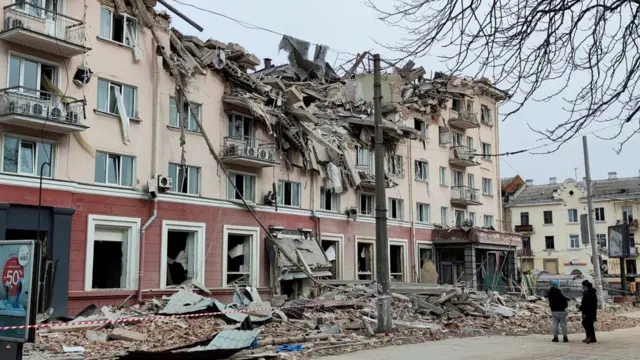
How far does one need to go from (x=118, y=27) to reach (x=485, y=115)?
3218cm

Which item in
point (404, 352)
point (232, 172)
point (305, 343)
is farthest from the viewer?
point (232, 172)

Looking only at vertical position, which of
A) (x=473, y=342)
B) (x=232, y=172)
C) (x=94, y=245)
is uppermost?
(x=232, y=172)

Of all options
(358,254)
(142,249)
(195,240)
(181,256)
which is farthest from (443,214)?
(142,249)

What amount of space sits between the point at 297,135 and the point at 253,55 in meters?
4.59

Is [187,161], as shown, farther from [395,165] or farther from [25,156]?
[395,165]

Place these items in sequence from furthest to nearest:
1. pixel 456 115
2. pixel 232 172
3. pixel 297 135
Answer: pixel 456 115
pixel 297 135
pixel 232 172

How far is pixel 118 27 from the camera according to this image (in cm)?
2530

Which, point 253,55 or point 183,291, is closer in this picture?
point 183,291

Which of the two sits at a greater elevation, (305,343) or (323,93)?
(323,93)

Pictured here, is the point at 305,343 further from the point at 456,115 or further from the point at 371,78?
the point at 456,115

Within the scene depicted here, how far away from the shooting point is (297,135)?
31.8 m

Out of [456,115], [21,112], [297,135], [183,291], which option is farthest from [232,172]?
[456,115]

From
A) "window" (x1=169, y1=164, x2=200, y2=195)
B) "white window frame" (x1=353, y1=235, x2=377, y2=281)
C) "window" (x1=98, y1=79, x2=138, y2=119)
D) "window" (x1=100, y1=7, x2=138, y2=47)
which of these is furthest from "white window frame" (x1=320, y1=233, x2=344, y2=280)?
"window" (x1=100, y1=7, x2=138, y2=47)

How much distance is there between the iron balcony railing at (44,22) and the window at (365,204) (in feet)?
62.6
